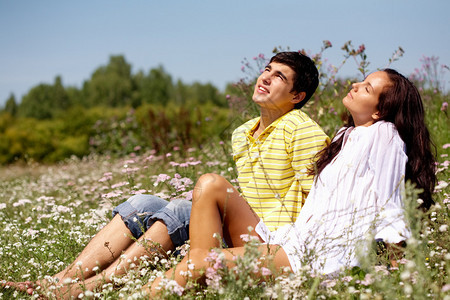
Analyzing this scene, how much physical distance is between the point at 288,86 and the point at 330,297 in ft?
4.69

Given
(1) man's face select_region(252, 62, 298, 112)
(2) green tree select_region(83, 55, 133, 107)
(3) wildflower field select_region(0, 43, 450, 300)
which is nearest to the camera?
(3) wildflower field select_region(0, 43, 450, 300)

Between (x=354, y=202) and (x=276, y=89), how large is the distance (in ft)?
3.17

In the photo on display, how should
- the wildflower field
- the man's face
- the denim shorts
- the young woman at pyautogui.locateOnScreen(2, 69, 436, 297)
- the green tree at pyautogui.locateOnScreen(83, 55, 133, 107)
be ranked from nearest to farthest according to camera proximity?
the wildflower field
the young woman at pyautogui.locateOnScreen(2, 69, 436, 297)
the denim shorts
the man's face
the green tree at pyautogui.locateOnScreen(83, 55, 133, 107)

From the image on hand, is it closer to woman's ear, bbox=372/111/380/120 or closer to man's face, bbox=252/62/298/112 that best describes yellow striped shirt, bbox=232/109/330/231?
→ man's face, bbox=252/62/298/112

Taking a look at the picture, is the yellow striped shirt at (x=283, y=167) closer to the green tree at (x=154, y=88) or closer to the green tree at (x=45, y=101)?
the green tree at (x=45, y=101)

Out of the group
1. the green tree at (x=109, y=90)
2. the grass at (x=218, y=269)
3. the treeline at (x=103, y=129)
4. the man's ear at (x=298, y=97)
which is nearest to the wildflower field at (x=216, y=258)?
the grass at (x=218, y=269)

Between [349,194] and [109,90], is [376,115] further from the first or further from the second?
[109,90]

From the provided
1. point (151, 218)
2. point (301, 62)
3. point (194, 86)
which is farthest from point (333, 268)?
point (194, 86)

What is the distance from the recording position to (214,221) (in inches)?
89.7

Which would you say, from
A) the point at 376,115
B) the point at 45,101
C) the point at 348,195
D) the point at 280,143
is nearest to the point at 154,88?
the point at 45,101

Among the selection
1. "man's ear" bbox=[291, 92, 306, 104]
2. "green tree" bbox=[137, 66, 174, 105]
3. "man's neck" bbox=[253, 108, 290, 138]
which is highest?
"green tree" bbox=[137, 66, 174, 105]

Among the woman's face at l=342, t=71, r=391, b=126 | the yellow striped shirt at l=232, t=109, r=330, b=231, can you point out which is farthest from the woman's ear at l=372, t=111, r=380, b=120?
the yellow striped shirt at l=232, t=109, r=330, b=231

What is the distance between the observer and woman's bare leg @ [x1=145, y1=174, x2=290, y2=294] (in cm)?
215

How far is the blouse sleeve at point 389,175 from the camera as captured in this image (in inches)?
84.0
